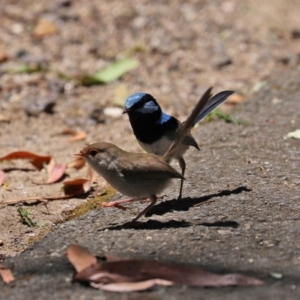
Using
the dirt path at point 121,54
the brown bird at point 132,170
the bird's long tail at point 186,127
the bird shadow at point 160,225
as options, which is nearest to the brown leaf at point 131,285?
the bird shadow at point 160,225

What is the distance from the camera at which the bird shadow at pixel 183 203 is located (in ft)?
15.0

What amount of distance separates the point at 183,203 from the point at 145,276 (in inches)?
53.4

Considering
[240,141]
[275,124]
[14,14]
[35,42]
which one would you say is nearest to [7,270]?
[240,141]

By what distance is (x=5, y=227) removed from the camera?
4.75 metres

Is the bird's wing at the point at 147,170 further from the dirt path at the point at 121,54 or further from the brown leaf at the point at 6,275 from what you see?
the dirt path at the point at 121,54

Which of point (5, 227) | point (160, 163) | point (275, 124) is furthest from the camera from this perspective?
point (275, 124)

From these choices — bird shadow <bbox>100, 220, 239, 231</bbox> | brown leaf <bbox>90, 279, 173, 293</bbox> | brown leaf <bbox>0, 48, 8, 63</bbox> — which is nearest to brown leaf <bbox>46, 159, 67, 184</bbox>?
bird shadow <bbox>100, 220, 239, 231</bbox>

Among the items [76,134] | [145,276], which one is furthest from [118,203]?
[76,134]

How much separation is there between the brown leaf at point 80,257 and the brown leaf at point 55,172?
2.20 m

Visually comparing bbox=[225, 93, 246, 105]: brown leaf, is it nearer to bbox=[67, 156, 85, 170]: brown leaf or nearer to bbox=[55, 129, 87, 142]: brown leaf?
bbox=[55, 129, 87, 142]: brown leaf

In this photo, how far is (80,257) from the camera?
3559 mm

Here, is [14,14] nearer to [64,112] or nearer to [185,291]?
[64,112]

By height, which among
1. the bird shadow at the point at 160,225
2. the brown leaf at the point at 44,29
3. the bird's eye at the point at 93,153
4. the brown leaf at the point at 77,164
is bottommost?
the brown leaf at the point at 77,164

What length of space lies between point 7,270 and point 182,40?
19.4 ft
